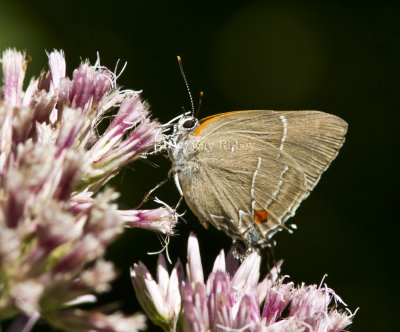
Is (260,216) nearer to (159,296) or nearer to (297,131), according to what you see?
(297,131)

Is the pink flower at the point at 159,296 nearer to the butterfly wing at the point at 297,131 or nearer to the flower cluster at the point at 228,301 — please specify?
the flower cluster at the point at 228,301

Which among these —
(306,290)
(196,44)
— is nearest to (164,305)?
(306,290)

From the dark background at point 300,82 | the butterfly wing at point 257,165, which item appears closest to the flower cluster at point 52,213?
the butterfly wing at point 257,165

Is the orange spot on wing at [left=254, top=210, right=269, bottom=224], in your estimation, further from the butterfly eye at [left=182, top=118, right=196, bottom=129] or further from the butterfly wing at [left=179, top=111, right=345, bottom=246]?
the butterfly eye at [left=182, top=118, right=196, bottom=129]

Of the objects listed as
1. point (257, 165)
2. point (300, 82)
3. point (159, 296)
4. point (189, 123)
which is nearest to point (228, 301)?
point (159, 296)

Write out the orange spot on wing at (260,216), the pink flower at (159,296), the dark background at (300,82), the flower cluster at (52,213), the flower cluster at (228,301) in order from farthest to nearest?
the dark background at (300,82) < the orange spot on wing at (260,216) < the pink flower at (159,296) < the flower cluster at (228,301) < the flower cluster at (52,213)

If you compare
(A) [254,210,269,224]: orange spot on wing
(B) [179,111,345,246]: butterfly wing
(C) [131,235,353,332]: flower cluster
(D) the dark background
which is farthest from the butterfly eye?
(D) the dark background
